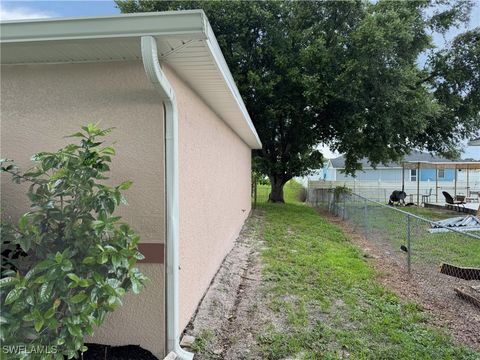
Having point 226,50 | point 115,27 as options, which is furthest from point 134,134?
point 226,50

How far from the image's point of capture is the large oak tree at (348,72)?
12.9 m

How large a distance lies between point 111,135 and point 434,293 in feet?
14.9

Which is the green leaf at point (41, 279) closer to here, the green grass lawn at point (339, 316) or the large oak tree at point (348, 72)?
the green grass lawn at point (339, 316)

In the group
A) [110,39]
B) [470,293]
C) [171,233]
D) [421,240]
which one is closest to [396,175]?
[421,240]

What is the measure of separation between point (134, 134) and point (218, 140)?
3.09 meters

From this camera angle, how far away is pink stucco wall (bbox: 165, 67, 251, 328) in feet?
11.2

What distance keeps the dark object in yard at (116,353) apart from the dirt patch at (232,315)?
468mm

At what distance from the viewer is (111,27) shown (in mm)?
2301

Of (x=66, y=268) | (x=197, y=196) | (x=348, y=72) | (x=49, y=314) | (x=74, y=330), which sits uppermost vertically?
(x=348, y=72)

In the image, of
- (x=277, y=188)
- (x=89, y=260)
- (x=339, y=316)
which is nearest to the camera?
(x=89, y=260)

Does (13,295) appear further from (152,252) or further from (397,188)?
(397,188)

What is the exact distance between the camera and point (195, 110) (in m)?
4.05

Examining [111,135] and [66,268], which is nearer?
[66,268]

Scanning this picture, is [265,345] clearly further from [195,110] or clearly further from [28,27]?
[28,27]
